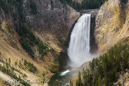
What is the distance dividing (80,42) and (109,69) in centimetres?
3054

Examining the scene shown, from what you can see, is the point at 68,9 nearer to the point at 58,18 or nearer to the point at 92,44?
the point at 58,18

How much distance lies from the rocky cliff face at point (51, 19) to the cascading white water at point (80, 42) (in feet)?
10.1

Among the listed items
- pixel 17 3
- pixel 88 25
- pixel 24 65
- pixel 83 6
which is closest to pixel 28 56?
pixel 24 65

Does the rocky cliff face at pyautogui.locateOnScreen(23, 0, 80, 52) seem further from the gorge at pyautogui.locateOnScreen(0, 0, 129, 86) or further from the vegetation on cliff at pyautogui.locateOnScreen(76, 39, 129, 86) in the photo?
the vegetation on cliff at pyautogui.locateOnScreen(76, 39, 129, 86)

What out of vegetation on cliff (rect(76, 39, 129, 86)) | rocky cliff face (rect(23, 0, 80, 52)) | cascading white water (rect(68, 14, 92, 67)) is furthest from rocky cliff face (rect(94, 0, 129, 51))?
vegetation on cliff (rect(76, 39, 129, 86))

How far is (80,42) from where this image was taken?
2371 inches

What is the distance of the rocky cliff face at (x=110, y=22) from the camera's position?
48.7 metres

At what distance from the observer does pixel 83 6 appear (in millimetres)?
89688

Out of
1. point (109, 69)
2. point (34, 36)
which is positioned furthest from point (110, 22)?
point (109, 69)

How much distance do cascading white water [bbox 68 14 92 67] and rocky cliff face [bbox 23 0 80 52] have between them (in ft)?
10.1

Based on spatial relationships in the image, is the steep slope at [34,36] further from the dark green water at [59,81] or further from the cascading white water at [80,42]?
the cascading white water at [80,42]

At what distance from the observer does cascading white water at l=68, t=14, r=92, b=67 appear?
5759 cm

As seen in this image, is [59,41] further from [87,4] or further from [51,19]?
[87,4]

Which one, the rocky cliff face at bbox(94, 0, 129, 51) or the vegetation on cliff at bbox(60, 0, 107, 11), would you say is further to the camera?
the vegetation on cliff at bbox(60, 0, 107, 11)
